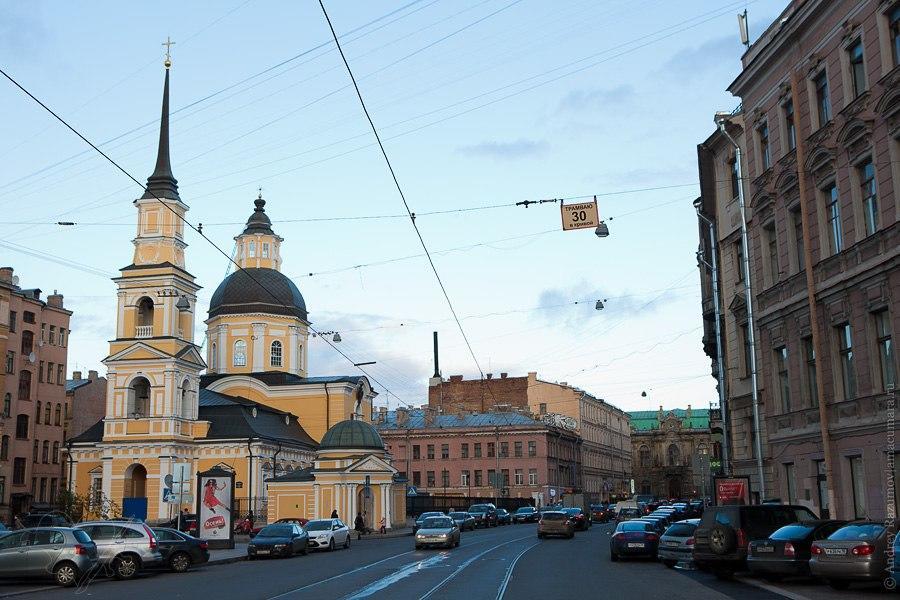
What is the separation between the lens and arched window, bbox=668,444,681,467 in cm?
13488

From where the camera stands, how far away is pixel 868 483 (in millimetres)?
23156

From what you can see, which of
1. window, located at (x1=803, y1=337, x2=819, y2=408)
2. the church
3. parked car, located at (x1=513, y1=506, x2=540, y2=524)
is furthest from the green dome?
window, located at (x1=803, y1=337, x2=819, y2=408)

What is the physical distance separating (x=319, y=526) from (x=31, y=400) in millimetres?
38020

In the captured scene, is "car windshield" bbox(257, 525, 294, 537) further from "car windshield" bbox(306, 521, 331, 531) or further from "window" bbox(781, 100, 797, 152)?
"window" bbox(781, 100, 797, 152)

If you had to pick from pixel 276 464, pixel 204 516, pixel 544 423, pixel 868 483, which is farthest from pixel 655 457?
pixel 868 483

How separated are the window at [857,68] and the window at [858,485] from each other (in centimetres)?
922

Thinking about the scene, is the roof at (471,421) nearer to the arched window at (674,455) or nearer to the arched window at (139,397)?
the arched window at (139,397)

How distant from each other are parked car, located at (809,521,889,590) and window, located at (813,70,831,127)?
12.6 meters

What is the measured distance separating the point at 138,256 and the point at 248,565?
132 ft

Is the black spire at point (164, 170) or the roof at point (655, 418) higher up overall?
the black spire at point (164, 170)

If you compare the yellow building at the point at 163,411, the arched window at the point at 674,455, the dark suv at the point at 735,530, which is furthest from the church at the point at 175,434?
the arched window at the point at 674,455

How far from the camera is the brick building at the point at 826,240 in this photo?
74.3ft

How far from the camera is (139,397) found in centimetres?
6675

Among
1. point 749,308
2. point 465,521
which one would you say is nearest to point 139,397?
point 465,521
